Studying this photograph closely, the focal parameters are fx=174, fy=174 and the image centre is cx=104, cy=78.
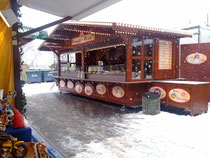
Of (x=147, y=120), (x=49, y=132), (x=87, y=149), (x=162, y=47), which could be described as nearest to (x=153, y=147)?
(x=87, y=149)

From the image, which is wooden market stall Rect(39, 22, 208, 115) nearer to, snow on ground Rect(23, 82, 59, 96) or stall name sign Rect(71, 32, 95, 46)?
stall name sign Rect(71, 32, 95, 46)

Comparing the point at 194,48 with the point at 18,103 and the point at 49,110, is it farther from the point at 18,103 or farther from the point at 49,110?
the point at 18,103

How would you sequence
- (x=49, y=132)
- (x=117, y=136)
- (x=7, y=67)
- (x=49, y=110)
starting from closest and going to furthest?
1. (x=7, y=67)
2. (x=117, y=136)
3. (x=49, y=132)
4. (x=49, y=110)

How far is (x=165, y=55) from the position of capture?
357 inches

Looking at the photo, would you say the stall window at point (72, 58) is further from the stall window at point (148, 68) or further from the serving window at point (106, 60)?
the stall window at point (148, 68)

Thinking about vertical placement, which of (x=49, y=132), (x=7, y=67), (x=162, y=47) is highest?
(x=162, y=47)

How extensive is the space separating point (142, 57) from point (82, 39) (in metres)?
4.25

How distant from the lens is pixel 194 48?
9.84 m

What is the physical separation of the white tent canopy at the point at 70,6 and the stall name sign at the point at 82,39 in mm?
5346

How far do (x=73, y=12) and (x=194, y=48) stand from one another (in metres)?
8.02

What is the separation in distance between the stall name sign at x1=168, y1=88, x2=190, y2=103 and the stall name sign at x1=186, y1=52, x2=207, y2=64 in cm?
370

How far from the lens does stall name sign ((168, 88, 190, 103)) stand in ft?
22.5

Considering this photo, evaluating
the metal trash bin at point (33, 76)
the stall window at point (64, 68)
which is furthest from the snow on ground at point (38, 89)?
the metal trash bin at point (33, 76)

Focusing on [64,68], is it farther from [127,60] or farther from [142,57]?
[142,57]
